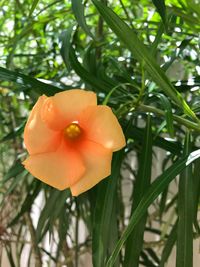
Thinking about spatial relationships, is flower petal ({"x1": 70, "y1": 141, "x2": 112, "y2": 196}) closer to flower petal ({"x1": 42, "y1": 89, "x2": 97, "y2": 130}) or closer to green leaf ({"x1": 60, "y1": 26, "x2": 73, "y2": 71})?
flower petal ({"x1": 42, "y1": 89, "x2": 97, "y2": 130})

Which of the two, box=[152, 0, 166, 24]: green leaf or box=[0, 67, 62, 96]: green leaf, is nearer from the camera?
box=[152, 0, 166, 24]: green leaf

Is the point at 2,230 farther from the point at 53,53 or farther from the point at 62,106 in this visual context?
the point at 62,106

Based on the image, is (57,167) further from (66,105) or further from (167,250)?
(167,250)

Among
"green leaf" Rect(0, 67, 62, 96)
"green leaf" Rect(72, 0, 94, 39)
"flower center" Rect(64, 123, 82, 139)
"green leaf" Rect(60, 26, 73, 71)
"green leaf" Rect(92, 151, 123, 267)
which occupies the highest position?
"green leaf" Rect(72, 0, 94, 39)

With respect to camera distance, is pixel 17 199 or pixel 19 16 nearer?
pixel 19 16

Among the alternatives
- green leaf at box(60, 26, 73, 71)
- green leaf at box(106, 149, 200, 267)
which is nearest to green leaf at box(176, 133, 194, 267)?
green leaf at box(106, 149, 200, 267)

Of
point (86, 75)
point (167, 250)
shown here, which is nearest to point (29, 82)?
point (86, 75)

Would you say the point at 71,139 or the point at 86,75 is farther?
the point at 86,75

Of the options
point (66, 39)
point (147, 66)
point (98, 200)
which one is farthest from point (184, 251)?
point (66, 39)
